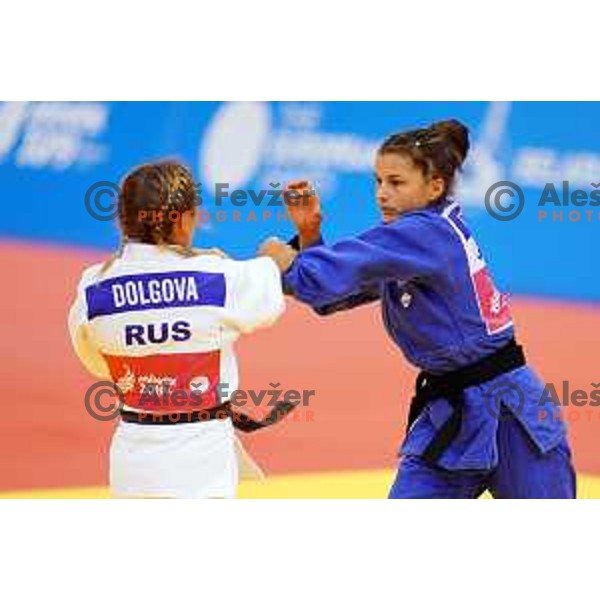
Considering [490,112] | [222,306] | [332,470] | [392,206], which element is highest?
[490,112]

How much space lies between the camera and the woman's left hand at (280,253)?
9.53 feet

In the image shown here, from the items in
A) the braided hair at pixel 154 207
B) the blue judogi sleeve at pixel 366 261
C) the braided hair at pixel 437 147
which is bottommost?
the blue judogi sleeve at pixel 366 261

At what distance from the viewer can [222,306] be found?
2830 millimetres

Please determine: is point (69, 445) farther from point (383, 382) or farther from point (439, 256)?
point (439, 256)

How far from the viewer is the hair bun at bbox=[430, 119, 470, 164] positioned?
3184 mm

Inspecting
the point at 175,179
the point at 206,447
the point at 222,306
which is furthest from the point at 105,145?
the point at 206,447

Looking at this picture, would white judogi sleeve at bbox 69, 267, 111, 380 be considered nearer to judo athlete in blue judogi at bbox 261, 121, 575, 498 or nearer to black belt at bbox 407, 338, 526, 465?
judo athlete in blue judogi at bbox 261, 121, 575, 498

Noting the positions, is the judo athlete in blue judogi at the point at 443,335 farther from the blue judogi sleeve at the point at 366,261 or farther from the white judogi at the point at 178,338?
the white judogi at the point at 178,338

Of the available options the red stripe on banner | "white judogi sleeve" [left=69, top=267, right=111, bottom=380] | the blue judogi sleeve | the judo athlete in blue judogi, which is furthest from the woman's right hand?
"white judogi sleeve" [left=69, top=267, right=111, bottom=380]

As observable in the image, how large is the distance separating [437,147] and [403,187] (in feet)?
0.52

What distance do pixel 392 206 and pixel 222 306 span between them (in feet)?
1.84

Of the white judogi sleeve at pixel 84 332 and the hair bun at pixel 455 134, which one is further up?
the hair bun at pixel 455 134

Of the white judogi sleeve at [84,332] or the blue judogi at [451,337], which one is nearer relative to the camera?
the blue judogi at [451,337]

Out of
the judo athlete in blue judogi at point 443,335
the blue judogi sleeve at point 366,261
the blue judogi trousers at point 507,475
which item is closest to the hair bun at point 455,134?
the judo athlete in blue judogi at point 443,335
